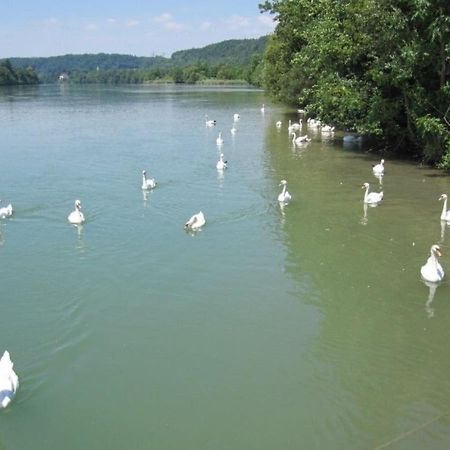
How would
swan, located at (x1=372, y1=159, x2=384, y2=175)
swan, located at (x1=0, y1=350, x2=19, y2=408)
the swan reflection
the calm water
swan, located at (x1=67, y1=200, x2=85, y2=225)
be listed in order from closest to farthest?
the calm water
swan, located at (x1=0, y1=350, x2=19, y2=408)
the swan reflection
swan, located at (x1=67, y1=200, x2=85, y2=225)
swan, located at (x1=372, y1=159, x2=384, y2=175)

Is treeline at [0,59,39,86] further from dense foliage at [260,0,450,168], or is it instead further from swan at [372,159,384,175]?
swan at [372,159,384,175]

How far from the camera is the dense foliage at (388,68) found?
23688 mm

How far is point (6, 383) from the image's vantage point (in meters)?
9.21

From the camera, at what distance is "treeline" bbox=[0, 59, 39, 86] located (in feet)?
529

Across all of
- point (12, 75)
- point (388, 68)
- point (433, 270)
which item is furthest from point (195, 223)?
point (12, 75)

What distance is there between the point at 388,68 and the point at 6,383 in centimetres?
2211

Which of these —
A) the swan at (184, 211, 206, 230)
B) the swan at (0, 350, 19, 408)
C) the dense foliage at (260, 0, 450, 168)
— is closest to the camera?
the swan at (0, 350, 19, 408)

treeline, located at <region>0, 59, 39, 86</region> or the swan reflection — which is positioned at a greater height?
treeline, located at <region>0, 59, 39, 86</region>

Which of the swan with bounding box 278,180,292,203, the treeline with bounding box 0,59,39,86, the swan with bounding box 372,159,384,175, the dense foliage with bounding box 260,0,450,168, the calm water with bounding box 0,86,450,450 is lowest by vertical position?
the calm water with bounding box 0,86,450,450

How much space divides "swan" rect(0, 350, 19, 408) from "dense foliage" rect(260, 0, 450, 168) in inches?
770

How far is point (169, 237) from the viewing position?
17688 mm

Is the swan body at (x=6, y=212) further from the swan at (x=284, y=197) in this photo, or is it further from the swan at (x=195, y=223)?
the swan at (x=284, y=197)

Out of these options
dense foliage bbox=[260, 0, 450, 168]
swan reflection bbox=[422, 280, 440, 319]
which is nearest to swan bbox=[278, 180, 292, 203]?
dense foliage bbox=[260, 0, 450, 168]

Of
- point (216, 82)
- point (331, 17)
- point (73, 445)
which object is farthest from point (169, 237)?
point (216, 82)
